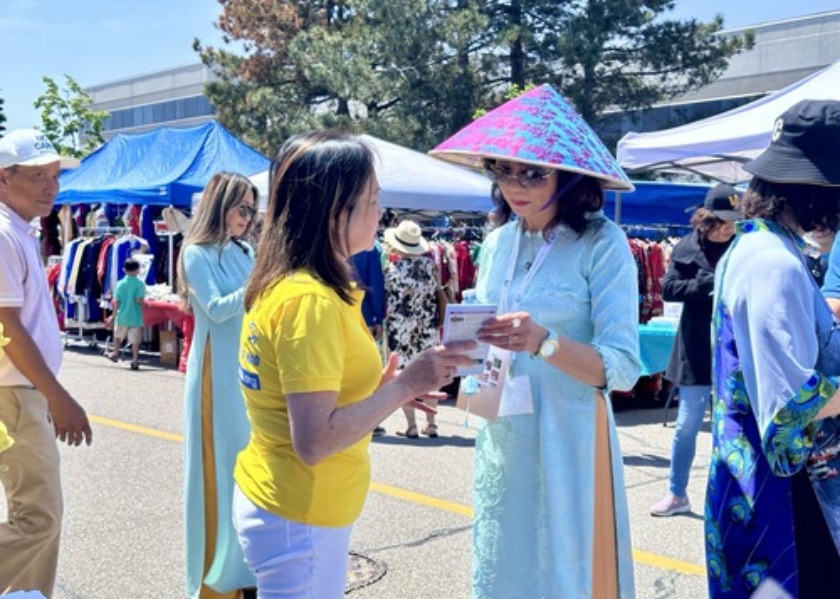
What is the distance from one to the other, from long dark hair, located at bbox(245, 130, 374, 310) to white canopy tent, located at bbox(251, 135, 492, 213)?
28.0 feet

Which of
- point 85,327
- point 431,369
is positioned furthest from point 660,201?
point 431,369

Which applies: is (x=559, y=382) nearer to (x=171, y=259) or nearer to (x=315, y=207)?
(x=315, y=207)

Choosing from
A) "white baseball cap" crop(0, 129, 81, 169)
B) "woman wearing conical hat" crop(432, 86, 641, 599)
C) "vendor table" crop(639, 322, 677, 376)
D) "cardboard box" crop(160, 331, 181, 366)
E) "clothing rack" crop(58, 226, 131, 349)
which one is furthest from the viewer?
"clothing rack" crop(58, 226, 131, 349)

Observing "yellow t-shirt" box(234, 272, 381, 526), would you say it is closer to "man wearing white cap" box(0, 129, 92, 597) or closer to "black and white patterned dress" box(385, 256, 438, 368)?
"man wearing white cap" box(0, 129, 92, 597)

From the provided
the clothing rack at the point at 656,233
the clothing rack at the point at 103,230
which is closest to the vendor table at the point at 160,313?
the clothing rack at the point at 103,230

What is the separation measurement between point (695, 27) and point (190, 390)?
74.7 ft

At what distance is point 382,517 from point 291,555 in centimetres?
350

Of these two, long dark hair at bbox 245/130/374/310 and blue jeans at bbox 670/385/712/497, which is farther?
blue jeans at bbox 670/385/712/497

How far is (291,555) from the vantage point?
7.32ft

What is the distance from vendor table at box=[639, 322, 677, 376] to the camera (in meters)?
8.94

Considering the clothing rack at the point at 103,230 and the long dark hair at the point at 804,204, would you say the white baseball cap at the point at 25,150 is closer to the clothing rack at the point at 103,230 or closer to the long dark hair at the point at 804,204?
the long dark hair at the point at 804,204

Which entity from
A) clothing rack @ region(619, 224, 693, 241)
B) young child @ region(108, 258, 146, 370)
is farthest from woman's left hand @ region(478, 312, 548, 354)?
clothing rack @ region(619, 224, 693, 241)

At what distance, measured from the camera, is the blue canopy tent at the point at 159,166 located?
13.1 metres

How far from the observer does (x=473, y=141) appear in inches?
113
